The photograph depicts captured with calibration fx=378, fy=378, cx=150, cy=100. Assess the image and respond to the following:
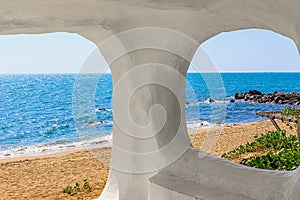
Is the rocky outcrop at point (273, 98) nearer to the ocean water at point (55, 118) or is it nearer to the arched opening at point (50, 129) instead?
the ocean water at point (55, 118)

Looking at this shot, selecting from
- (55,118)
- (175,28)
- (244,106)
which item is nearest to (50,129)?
(55,118)

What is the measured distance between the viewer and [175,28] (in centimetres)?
304

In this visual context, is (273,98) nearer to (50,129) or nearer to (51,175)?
(50,129)

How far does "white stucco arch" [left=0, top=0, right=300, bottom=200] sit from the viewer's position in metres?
2.29

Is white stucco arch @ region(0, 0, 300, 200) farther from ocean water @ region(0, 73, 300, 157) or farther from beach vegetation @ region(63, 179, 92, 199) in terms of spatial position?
ocean water @ region(0, 73, 300, 157)

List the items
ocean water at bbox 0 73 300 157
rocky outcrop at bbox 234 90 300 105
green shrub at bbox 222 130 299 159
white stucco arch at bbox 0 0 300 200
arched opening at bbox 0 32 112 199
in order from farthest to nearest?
rocky outcrop at bbox 234 90 300 105, ocean water at bbox 0 73 300 157, green shrub at bbox 222 130 299 159, arched opening at bbox 0 32 112 199, white stucco arch at bbox 0 0 300 200

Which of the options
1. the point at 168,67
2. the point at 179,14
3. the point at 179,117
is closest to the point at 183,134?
the point at 179,117

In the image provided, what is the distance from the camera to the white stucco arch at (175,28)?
229 centimetres

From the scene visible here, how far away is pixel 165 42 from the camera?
3154 millimetres

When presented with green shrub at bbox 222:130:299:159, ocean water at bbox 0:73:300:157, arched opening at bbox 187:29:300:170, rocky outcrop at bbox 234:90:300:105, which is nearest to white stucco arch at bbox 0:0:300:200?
arched opening at bbox 187:29:300:170

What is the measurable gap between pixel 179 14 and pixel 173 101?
0.87m

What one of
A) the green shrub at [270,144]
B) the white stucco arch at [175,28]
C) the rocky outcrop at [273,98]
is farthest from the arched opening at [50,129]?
the rocky outcrop at [273,98]

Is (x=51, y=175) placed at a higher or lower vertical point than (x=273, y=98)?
lower

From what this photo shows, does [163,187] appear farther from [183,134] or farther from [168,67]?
[168,67]
